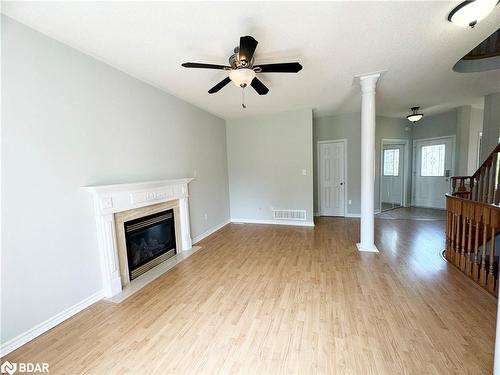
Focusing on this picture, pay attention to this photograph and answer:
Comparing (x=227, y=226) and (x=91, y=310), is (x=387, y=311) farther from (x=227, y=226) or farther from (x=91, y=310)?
(x=227, y=226)

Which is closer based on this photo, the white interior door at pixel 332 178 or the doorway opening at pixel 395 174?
the white interior door at pixel 332 178

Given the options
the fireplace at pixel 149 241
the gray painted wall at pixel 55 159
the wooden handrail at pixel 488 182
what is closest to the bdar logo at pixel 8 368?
the gray painted wall at pixel 55 159

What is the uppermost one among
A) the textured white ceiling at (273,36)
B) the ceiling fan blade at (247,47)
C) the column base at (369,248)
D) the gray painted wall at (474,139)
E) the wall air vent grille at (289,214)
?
the textured white ceiling at (273,36)

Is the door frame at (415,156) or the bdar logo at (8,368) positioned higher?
the door frame at (415,156)

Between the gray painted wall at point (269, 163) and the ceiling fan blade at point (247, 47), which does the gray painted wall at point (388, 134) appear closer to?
the gray painted wall at point (269, 163)

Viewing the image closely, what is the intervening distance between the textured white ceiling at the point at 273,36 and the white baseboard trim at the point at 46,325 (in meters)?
2.51

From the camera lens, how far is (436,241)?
11.6ft

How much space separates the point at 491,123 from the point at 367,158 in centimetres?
317

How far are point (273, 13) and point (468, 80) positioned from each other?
12.5ft

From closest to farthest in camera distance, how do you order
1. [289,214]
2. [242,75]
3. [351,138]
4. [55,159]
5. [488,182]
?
[55,159]
[242,75]
[488,182]
[289,214]
[351,138]

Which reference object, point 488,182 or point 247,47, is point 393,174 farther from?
point 247,47

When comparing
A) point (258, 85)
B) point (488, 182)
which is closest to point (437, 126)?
point (488, 182)

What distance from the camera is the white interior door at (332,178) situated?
17.7ft

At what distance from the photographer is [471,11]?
166 cm
